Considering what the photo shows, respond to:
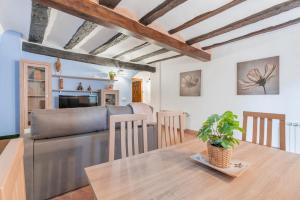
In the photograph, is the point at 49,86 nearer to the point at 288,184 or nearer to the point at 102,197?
the point at 102,197

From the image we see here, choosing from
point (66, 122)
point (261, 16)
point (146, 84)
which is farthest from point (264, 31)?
point (146, 84)

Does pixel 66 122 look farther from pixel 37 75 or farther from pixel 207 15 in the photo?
pixel 37 75

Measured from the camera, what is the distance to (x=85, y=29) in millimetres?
3287

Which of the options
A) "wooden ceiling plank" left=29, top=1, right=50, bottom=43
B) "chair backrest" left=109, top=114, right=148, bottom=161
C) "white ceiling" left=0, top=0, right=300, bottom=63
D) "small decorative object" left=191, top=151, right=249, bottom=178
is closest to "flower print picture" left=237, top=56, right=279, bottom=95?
"white ceiling" left=0, top=0, right=300, bottom=63

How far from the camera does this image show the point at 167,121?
1.66 metres

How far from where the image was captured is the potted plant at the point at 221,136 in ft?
3.13

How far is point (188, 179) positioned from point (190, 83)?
4.27m

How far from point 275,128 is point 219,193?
3277mm

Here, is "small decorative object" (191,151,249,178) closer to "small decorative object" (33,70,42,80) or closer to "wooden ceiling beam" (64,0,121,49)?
"wooden ceiling beam" (64,0,121,49)

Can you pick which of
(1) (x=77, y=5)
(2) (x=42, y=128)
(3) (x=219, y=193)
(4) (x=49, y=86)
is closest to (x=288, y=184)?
(3) (x=219, y=193)

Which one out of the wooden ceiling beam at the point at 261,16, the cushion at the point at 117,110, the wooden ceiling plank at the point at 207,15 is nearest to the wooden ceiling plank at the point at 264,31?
the wooden ceiling beam at the point at 261,16

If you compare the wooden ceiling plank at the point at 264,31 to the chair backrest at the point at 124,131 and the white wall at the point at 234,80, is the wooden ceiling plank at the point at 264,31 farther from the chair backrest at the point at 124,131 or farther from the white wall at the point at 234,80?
the chair backrest at the point at 124,131

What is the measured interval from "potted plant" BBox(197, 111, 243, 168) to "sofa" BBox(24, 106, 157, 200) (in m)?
1.43

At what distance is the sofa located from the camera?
1.62 meters
